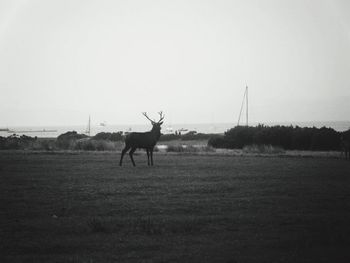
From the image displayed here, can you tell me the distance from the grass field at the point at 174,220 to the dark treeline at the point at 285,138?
87.7 ft

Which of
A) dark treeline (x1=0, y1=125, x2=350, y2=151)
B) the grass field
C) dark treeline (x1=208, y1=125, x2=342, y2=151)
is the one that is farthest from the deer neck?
dark treeline (x1=208, y1=125, x2=342, y2=151)

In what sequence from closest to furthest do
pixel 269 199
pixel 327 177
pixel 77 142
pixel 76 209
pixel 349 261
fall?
1. pixel 349 261
2. pixel 76 209
3. pixel 269 199
4. pixel 327 177
5. pixel 77 142

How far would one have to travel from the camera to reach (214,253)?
22.3 ft

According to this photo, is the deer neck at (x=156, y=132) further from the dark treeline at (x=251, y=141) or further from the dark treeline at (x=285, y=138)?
the dark treeline at (x=285, y=138)

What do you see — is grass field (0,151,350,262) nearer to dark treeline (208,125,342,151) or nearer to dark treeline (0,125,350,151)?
dark treeline (0,125,350,151)

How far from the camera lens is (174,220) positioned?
892 centimetres

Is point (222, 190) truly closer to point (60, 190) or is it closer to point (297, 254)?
point (60, 190)

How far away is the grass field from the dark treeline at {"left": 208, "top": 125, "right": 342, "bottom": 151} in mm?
26723

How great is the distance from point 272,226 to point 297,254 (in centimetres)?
175

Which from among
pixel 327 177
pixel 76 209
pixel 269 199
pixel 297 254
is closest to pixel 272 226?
pixel 297 254

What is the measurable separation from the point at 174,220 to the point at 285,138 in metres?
37.0

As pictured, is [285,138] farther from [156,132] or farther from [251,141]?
[156,132]

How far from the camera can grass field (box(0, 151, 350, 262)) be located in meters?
6.84

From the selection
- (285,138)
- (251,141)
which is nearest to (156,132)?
(285,138)
